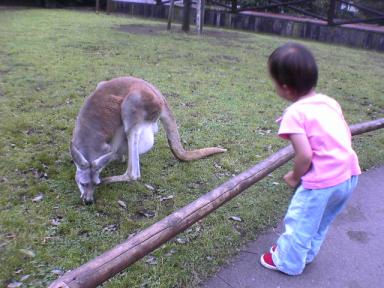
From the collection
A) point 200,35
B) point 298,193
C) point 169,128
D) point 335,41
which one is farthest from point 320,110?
point 335,41

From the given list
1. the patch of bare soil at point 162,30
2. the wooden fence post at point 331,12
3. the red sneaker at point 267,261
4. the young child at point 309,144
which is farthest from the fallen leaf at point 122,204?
the wooden fence post at point 331,12

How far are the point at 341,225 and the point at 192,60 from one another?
5768 millimetres

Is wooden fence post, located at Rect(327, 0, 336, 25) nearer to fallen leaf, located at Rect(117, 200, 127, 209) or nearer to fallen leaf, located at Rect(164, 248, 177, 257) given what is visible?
fallen leaf, located at Rect(117, 200, 127, 209)

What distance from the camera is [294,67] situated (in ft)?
7.12

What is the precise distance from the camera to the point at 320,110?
2.26 metres

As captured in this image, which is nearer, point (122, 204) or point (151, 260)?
point (151, 260)

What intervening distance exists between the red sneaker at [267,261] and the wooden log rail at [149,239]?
465mm

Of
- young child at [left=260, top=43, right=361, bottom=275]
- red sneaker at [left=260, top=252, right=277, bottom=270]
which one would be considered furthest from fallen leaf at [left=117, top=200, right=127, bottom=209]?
young child at [left=260, top=43, right=361, bottom=275]

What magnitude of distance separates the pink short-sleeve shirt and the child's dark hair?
0.29 feet

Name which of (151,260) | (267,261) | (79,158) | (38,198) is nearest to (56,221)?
(38,198)

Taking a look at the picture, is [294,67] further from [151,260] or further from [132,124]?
[132,124]

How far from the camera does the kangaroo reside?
342 cm

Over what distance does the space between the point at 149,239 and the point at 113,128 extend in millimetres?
1675

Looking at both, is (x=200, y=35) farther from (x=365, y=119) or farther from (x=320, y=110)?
(x=320, y=110)
